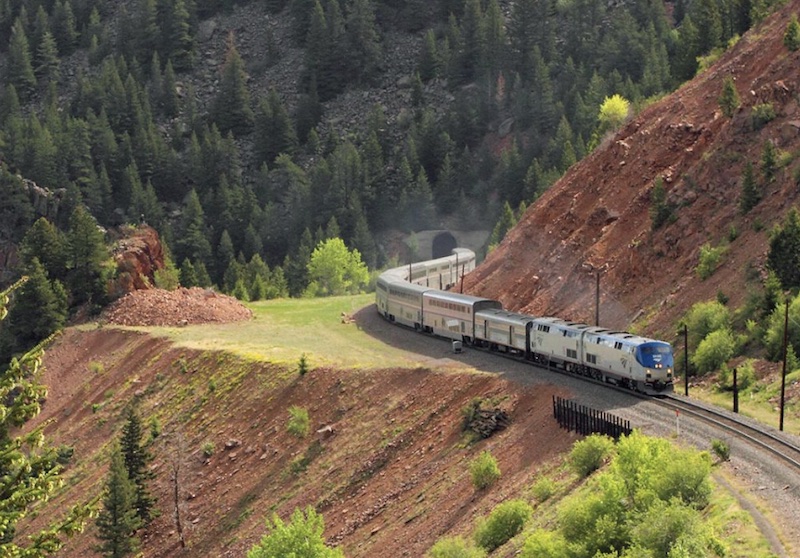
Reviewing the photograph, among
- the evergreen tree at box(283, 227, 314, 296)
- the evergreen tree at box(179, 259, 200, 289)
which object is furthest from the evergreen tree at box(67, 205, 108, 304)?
the evergreen tree at box(283, 227, 314, 296)

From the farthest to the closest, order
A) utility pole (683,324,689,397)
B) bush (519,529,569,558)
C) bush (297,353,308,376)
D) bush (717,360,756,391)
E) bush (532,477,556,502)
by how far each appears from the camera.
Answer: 1. bush (297,353,308,376)
2. utility pole (683,324,689,397)
3. bush (717,360,756,391)
4. bush (532,477,556,502)
5. bush (519,529,569,558)

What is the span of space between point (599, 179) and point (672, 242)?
13.6 metres

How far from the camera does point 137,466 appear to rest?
228ft

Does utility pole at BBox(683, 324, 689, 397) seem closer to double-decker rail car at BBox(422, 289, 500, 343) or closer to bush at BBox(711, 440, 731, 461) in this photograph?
bush at BBox(711, 440, 731, 461)

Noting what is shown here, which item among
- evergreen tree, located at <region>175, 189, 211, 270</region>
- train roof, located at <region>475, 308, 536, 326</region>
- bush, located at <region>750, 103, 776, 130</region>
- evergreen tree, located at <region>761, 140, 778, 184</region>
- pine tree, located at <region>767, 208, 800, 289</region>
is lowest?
evergreen tree, located at <region>175, 189, 211, 270</region>

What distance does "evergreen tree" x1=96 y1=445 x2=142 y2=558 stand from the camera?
6362cm

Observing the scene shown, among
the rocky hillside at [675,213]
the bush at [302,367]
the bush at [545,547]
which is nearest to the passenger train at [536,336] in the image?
the rocky hillside at [675,213]

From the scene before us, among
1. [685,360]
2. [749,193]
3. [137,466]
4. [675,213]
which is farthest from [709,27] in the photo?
[137,466]

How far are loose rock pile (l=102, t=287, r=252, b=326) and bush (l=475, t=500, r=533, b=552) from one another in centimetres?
5104

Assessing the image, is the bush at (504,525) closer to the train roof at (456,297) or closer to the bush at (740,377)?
the bush at (740,377)

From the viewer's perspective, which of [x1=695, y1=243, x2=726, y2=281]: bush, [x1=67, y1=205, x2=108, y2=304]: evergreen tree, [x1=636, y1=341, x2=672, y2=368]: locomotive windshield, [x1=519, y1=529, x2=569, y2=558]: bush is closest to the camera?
[x1=519, y1=529, x2=569, y2=558]: bush

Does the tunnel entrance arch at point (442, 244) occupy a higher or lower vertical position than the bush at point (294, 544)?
lower

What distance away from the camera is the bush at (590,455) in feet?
154

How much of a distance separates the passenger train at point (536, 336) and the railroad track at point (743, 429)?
1799mm
